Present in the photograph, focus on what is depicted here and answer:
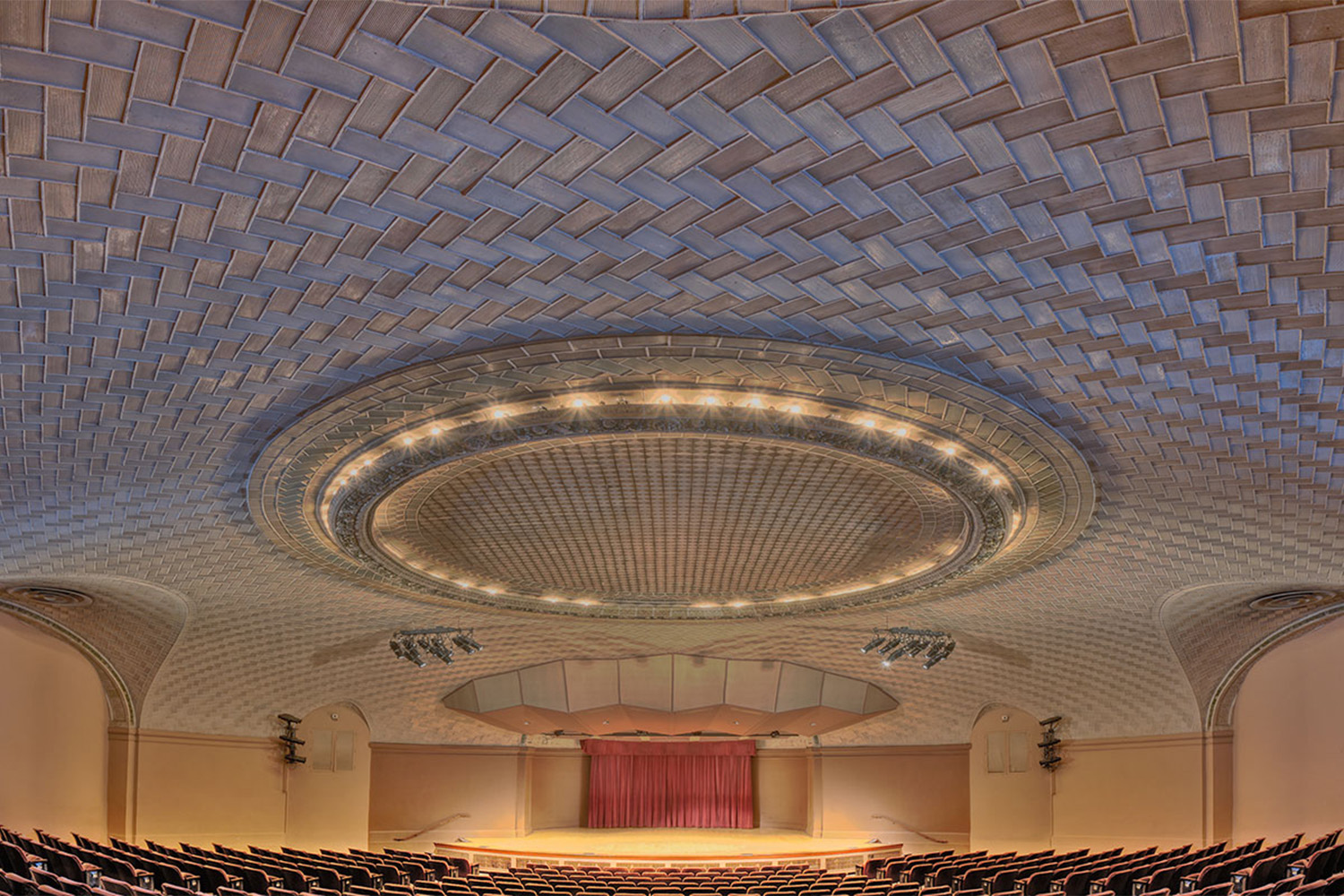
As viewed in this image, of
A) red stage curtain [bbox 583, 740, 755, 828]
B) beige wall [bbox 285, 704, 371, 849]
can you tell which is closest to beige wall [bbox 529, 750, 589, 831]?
red stage curtain [bbox 583, 740, 755, 828]

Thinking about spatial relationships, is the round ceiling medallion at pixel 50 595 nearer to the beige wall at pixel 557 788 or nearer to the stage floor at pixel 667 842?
the stage floor at pixel 667 842

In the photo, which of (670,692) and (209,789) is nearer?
(209,789)

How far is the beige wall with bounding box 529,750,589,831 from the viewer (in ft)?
124

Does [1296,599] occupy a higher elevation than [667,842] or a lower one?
higher

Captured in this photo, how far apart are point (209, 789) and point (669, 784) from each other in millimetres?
18084

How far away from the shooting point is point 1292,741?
943 inches

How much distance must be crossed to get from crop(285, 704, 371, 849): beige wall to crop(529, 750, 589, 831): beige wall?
Result: 6.28 meters

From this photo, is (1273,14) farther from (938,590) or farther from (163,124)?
(938,590)

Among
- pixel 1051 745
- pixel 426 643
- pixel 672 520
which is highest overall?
pixel 672 520

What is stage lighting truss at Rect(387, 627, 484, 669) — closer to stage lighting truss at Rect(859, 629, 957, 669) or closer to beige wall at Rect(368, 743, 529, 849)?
beige wall at Rect(368, 743, 529, 849)

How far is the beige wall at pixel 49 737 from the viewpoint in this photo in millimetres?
22312

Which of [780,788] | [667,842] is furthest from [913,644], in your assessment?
[780,788]

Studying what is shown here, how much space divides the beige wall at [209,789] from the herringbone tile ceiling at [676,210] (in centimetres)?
1491

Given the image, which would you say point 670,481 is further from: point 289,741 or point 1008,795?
point 1008,795
